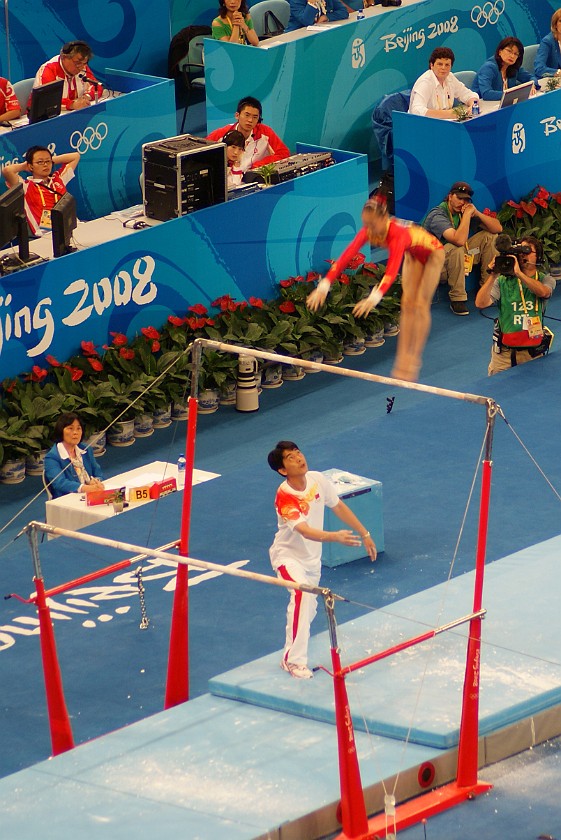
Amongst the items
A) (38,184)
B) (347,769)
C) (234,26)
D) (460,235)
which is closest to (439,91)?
(460,235)

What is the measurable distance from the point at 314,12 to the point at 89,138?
306 cm

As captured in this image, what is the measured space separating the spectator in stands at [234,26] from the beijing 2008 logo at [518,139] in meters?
2.30

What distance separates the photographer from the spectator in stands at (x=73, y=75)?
12758 mm

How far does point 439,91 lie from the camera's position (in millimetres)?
13484

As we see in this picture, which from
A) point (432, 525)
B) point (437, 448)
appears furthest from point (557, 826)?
point (437, 448)

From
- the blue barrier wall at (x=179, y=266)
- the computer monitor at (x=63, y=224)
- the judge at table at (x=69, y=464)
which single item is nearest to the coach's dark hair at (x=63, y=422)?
the judge at table at (x=69, y=464)

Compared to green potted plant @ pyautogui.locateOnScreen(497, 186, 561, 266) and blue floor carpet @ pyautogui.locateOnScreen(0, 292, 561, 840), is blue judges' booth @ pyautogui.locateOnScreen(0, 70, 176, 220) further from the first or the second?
green potted plant @ pyautogui.locateOnScreen(497, 186, 561, 266)

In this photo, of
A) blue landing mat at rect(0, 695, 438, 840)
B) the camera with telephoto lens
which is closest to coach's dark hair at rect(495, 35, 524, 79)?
the camera with telephoto lens

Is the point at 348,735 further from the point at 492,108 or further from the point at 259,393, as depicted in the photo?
the point at 492,108

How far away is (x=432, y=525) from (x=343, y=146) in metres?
5.84

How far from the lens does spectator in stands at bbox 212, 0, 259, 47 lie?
14.2m

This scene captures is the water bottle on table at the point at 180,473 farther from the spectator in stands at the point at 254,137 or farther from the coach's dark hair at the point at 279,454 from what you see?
the spectator in stands at the point at 254,137

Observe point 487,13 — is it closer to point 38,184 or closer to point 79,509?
point 38,184

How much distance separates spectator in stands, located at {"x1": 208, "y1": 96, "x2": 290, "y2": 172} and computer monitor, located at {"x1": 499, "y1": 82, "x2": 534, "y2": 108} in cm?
188
